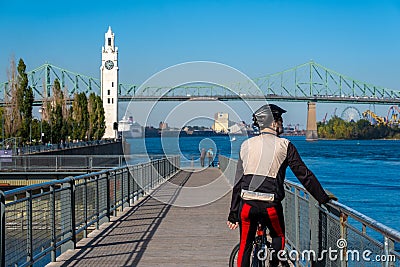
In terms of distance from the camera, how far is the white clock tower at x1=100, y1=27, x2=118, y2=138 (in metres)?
98.9

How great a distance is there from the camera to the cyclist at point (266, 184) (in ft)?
16.6

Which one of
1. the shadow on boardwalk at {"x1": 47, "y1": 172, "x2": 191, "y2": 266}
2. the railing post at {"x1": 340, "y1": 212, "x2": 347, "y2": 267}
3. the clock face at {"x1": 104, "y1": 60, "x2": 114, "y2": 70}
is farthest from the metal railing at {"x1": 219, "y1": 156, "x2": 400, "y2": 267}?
the clock face at {"x1": 104, "y1": 60, "x2": 114, "y2": 70}

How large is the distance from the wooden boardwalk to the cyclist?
2.53m

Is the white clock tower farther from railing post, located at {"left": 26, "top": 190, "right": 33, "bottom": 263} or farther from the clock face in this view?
railing post, located at {"left": 26, "top": 190, "right": 33, "bottom": 263}

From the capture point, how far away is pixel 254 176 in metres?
5.12

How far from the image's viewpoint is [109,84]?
336 feet

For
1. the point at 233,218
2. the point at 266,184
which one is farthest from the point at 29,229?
the point at 266,184

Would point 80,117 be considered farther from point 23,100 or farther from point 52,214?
point 52,214

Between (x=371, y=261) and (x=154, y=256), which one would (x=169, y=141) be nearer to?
(x=154, y=256)

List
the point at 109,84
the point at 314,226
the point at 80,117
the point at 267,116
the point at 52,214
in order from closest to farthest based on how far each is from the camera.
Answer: the point at 267,116
the point at 314,226
the point at 52,214
the point at 80,117
the point at 109,84

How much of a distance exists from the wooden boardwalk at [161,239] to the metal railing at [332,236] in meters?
0.92

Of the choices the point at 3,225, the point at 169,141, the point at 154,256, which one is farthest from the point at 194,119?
the point at 3,225

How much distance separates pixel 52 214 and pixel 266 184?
3.62 metres

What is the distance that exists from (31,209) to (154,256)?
169 cm
